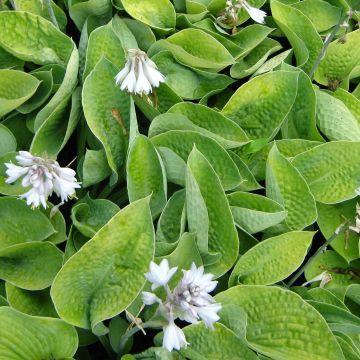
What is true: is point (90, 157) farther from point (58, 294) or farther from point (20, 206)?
point (58, 294)

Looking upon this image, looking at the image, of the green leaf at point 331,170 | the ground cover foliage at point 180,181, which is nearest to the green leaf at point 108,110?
the ground cover foliage at point 180,181

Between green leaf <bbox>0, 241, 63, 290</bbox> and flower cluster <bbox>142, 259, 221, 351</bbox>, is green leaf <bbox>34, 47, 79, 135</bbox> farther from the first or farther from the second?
flower cluster <bbox>142, 259, 221, 351</bbox>

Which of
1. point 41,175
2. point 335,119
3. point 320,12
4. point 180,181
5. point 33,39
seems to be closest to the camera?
point 41,175

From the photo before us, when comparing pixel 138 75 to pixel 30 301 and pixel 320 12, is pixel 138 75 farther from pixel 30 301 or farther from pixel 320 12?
pixel 320 12

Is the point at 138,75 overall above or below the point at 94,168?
above

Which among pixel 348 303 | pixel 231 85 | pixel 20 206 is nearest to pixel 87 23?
pixel 231 85

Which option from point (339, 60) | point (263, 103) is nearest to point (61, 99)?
point (263, 103)

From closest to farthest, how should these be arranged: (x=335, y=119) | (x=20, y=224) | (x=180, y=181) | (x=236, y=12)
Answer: (x=20, y=224)
(x=180, y=181)
(x=335, y=119)
(x=236, y=12)
